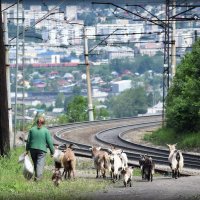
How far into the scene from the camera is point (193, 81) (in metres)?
44.7

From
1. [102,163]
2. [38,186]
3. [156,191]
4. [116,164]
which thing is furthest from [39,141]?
[102,163]

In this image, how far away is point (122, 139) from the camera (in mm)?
46312

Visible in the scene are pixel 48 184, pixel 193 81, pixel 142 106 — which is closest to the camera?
pixel 48 184

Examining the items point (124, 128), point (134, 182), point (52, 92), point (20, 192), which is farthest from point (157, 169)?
point (52, 92)

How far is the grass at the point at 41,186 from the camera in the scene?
62.0 feet

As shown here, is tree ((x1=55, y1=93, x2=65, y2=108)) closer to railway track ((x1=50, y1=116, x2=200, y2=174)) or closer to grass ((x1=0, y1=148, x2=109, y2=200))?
railway track ((x1=50, y1=116, x2=200, y2=174))

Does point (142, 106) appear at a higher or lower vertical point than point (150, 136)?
lower

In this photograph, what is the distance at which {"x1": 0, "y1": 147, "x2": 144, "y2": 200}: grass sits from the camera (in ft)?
62.0

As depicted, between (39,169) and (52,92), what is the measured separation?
580ft

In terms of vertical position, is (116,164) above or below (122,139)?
above

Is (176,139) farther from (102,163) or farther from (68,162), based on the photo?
(68,162)

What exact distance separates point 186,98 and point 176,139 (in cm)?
183

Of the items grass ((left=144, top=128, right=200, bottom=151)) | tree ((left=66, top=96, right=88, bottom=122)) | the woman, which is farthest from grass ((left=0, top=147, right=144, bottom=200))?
tree ((left=66, top=96, right=88, bottom=122))

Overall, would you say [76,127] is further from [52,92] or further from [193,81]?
[52,92]
